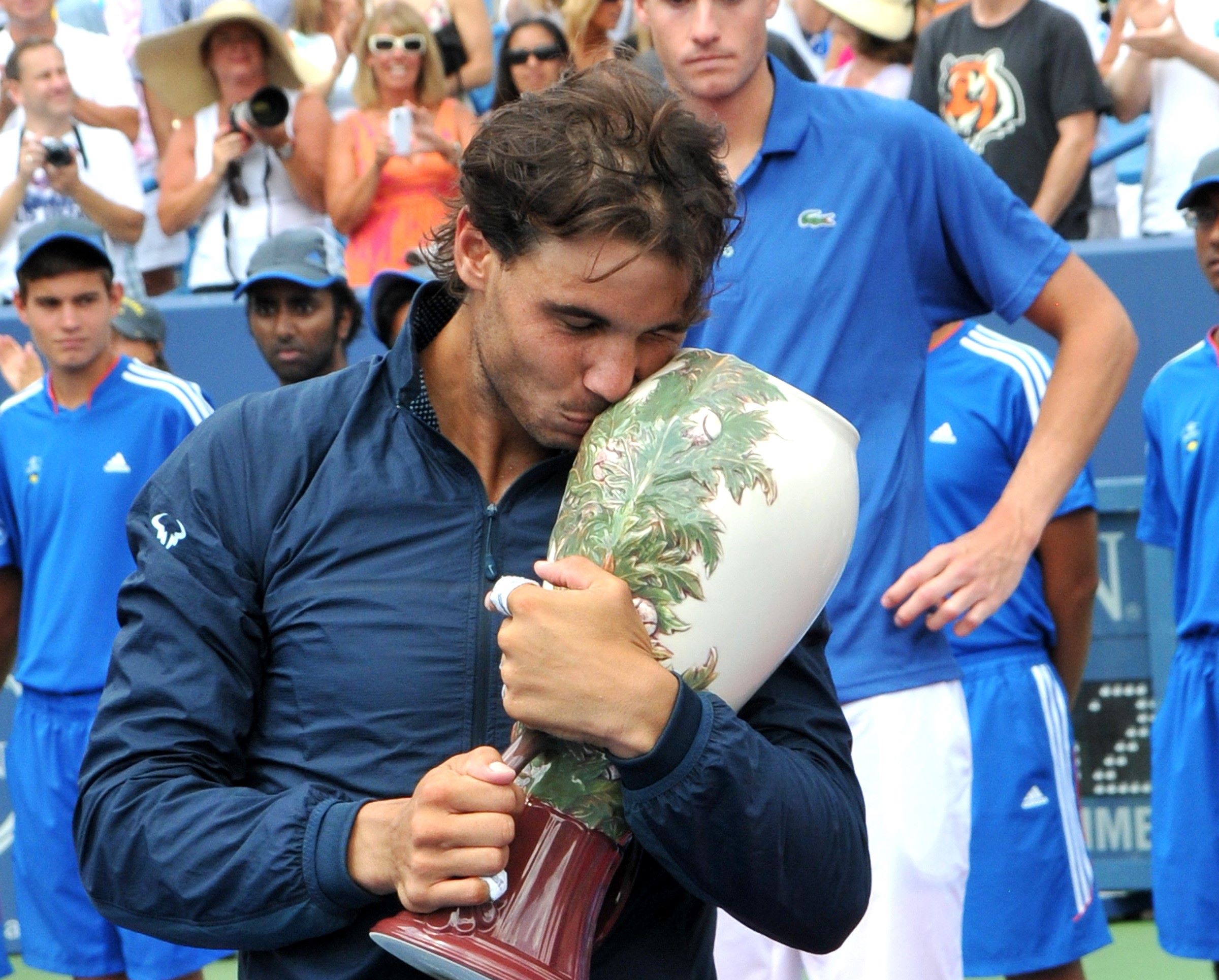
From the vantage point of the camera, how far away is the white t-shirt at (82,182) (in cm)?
684

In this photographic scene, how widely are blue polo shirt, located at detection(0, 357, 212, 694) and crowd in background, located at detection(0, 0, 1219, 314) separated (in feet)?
5.26

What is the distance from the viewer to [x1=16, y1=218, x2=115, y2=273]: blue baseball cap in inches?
199

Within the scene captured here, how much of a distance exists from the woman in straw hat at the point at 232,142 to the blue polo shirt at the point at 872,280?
167 inches

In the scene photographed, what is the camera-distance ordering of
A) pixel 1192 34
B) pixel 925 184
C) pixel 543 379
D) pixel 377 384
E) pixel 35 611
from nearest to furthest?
1. pixel 543 379
2. pixel 377 384
3. pixel 925 184
4. pixel 35 611
5. pixel 1192 34

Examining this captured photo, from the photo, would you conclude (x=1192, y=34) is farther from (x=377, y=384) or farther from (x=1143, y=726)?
(x=377, y=384)

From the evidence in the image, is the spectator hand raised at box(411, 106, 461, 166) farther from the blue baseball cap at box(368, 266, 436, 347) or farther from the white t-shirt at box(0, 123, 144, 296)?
the blue baseball cap at box(368, 266, 436, 347)

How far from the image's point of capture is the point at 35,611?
4770 mm

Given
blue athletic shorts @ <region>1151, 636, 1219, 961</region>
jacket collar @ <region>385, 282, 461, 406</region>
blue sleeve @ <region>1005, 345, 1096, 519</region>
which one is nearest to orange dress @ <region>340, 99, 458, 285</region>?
blue sleeve @ <region>1005, 345, 1096, 519</region>

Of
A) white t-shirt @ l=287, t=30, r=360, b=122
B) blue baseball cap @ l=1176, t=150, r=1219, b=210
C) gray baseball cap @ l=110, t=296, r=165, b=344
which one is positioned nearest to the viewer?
blue baseball cap @ l=1176, t=150, r=1219, b=210

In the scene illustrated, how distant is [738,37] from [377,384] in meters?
1.25

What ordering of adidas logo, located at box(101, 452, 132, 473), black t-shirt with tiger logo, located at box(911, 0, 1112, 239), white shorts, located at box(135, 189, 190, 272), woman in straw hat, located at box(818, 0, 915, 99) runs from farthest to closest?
white shorts, located at box(135, 189, 190, 272) < woman in straw hat, located at box(818, 0, 915, 99) < black t-shirt with tiger logo, located at box(911, 0, 1112, 239) < adidas logo, located at box(101, 452, 132, 473)

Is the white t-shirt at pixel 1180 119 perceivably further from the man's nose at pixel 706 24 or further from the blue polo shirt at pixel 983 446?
the man's nose at pixel 706 24

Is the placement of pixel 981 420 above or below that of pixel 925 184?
below

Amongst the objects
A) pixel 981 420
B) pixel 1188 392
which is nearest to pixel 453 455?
pixel 981 420
